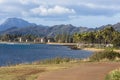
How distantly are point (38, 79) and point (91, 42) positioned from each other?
16004cm

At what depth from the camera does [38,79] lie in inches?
827

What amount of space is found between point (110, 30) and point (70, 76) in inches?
5166

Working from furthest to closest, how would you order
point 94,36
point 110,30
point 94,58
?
point 94,36 < point 110,30 < point 94,58

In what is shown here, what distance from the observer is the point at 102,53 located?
122ft

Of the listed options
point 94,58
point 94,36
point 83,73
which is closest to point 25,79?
point 83,73

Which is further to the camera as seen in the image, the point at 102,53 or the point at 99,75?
the point at 102,53

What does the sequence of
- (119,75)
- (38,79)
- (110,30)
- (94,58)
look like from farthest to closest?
(110,30) → (94,58) → (38,79) → (119,75)

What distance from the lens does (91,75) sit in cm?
2250

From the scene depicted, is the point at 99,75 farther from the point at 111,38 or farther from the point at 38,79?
the point at 111,38

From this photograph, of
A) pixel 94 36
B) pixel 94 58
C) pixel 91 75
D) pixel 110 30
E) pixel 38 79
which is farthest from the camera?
pixel 94 36

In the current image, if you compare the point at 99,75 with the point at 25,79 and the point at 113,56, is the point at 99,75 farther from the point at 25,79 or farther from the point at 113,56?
the point at 113,56

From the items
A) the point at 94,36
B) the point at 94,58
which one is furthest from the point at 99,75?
the point at 94,36

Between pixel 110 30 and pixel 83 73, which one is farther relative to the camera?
pixel 110 30

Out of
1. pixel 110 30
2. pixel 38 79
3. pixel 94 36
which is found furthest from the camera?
pixel 94 36
